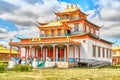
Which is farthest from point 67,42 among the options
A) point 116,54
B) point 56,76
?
point 116,54

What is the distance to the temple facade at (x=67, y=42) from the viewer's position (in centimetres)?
3757

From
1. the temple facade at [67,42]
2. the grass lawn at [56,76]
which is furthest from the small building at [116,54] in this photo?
the grass lawn at [56,76]

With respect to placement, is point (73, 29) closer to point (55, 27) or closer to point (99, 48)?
point (55, 27)

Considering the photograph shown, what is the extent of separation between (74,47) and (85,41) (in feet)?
7.02

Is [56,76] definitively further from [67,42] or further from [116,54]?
[116,54]

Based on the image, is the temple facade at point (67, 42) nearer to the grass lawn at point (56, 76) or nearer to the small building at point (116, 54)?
the grass lawn at point (56, 76)

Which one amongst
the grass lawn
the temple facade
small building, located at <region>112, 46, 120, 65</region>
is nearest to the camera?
the grass lawn

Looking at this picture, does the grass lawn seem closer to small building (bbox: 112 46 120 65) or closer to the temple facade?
the temple facade

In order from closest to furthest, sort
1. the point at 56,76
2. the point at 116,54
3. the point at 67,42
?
1. the point at 56,76
2. the point at 67,42
3. the point at 116,54

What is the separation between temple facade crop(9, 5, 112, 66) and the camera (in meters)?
37.6

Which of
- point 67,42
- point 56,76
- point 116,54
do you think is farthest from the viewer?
point 116,54

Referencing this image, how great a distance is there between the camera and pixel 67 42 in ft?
114

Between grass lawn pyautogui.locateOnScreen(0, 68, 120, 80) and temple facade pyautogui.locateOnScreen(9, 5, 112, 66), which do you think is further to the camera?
temple facade pyautogui.locateOnScreen(9, 5, 112, 66)

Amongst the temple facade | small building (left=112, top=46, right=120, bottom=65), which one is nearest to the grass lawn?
the temple facade
